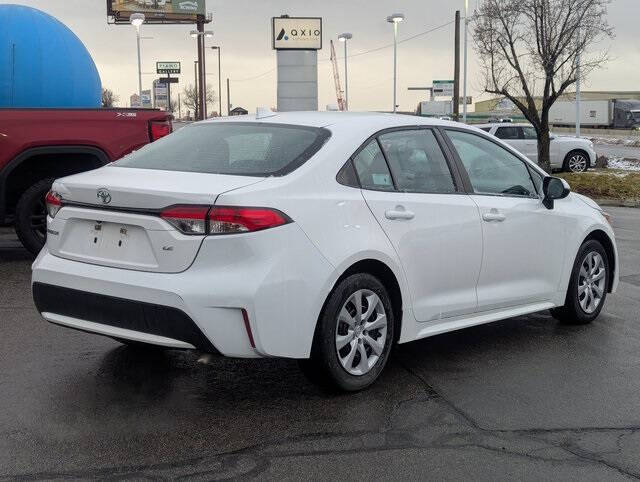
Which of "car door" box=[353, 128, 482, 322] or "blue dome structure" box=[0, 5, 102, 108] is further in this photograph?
"blue dome structure" box=[0, 5, 102, 108]

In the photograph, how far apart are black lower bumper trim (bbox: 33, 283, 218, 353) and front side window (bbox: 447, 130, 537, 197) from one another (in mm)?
2401

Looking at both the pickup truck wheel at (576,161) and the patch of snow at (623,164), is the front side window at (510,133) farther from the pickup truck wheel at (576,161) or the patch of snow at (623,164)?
the patch of snow at (623,164)

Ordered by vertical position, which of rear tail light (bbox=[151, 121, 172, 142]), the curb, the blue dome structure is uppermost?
the blue dome structure

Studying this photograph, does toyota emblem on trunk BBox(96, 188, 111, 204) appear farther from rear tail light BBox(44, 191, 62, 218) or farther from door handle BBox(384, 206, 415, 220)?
door handle BBox(384, 206, 415, 220)

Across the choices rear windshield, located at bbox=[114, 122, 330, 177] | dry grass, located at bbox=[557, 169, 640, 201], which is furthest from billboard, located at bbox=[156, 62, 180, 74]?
rear windshield, located at bbox=[114, 122, 330, 177]

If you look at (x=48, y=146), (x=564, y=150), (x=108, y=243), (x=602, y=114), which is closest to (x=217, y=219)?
(x=108, y=243)

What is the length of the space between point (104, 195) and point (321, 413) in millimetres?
1656

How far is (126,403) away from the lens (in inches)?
190

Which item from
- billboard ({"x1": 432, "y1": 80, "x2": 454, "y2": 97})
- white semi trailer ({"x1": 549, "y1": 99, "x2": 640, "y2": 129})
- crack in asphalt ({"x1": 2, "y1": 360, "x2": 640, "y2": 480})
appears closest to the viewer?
crack in asphalt ({"x1": 2, "y1": 360, "x2": 640, "y2": 480})

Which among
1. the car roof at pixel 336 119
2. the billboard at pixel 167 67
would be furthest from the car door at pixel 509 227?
the billboard at pixel 167 67

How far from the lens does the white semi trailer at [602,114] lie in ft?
266

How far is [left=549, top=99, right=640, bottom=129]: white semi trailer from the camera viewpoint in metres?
81.1

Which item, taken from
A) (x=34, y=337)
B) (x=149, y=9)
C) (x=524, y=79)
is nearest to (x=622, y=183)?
(x=524, y=79)

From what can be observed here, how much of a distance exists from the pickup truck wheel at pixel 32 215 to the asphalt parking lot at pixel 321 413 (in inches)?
117
